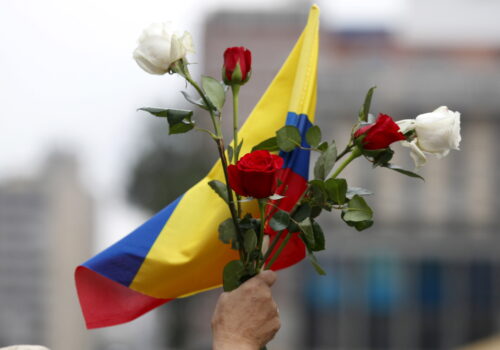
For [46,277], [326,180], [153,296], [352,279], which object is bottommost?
[46,277]

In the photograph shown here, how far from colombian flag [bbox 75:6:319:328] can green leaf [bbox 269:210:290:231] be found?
272mm

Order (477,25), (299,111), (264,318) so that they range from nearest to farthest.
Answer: (264,318) < (299,111) < (477,25)

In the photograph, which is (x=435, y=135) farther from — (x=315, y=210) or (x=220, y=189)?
(x=220, y=189)

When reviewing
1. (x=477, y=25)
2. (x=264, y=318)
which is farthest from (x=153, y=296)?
(x=477, y=25)

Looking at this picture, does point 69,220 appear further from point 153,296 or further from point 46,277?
point 153,296

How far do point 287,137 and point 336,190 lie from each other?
0.89 ft

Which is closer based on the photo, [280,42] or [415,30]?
[415,30]

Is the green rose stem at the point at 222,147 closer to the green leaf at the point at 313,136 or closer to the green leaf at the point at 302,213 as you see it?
the green leaf at the point at 302,213

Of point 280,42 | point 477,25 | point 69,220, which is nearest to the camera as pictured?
point 477,25

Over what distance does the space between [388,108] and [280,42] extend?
1190cm

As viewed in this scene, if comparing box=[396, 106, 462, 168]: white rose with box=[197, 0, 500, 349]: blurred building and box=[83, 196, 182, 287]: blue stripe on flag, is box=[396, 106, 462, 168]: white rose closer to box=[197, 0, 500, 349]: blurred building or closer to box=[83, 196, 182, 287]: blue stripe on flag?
box=[83, 196, 182, 287]: blue stripe on flag

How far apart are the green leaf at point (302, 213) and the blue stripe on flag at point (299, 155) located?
0.82ft

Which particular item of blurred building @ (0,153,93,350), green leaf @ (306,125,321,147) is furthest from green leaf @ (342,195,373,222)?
blurred building @ (0,153,93,350)

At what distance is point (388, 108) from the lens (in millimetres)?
44438
